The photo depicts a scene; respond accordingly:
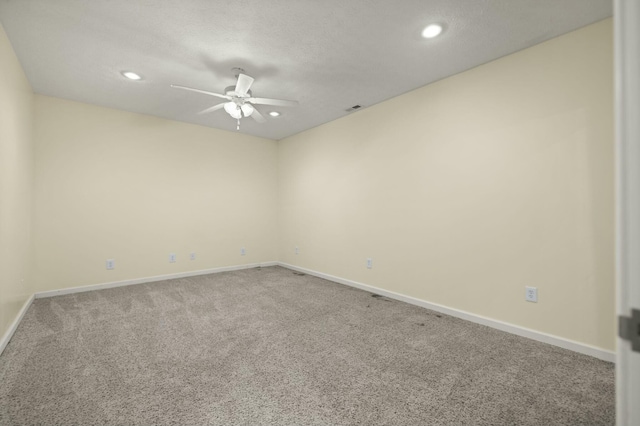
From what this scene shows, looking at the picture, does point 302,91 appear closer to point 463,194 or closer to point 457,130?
point 457,130

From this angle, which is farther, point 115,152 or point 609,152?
point 115,152

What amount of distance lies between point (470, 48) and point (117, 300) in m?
4.48

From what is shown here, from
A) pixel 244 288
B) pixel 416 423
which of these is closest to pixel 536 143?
pixel 416 423

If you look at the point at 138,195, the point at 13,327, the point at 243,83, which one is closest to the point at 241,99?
the point at 243,83

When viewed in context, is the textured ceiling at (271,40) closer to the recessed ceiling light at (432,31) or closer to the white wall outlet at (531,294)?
the recessed ceiling light at (432,31)

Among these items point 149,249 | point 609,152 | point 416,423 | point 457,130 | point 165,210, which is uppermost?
point 457,130

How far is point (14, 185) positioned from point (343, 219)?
3.52m

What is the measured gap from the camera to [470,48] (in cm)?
236

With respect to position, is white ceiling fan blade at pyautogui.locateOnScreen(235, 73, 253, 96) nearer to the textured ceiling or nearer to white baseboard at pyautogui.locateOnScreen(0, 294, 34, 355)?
the textured ceiling

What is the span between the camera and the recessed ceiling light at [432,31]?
2.09 meters

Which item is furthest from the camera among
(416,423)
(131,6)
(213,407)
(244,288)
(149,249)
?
(149,249)

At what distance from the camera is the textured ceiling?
1902 mm

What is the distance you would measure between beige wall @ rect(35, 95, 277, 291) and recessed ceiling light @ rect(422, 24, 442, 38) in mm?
3650

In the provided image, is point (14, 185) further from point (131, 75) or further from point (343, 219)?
point (343, 219)
